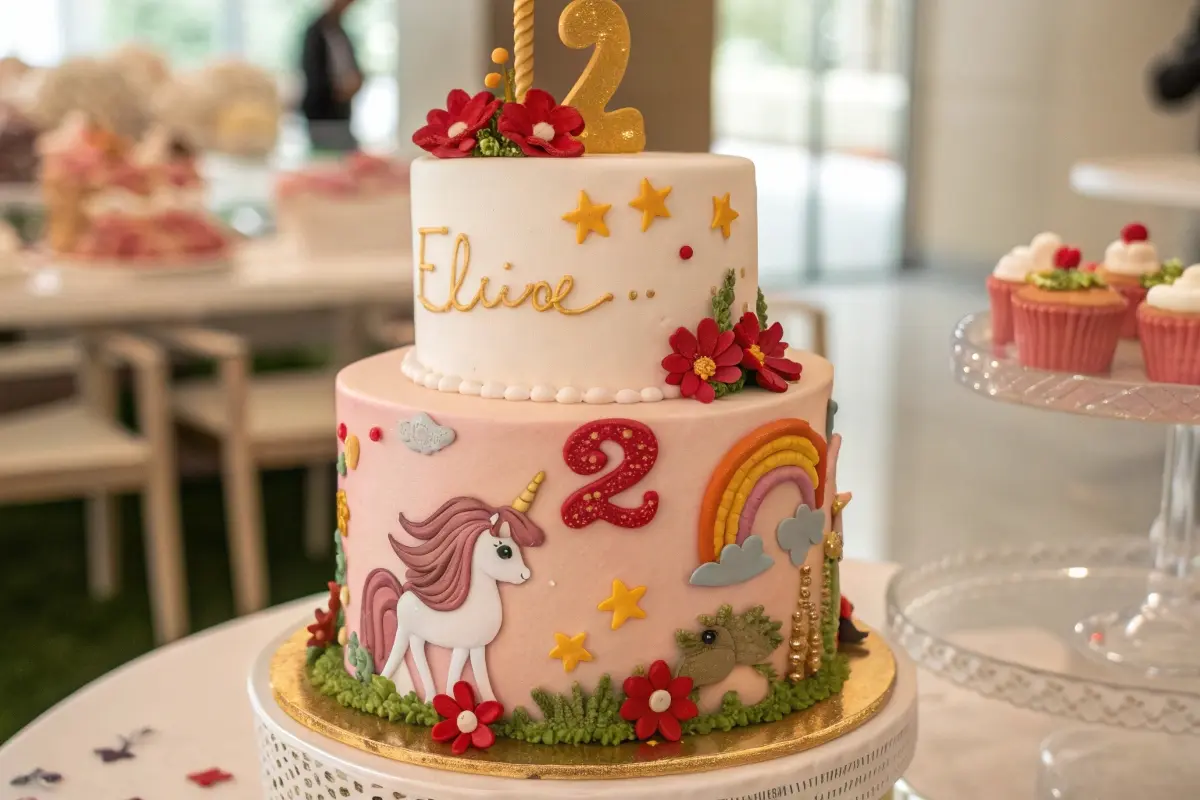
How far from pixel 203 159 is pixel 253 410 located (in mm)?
1423

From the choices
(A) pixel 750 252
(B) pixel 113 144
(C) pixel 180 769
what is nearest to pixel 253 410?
(B) pixel 113 144

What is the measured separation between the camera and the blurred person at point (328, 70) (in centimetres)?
588

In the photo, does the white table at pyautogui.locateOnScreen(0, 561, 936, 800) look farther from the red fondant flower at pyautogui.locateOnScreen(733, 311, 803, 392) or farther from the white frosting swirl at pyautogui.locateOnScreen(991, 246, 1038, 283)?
the red fondant flower at pyautogui.locateOnScreen(733, 311, 803, 392)

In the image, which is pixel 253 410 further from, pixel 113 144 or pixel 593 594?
pixel 593 594

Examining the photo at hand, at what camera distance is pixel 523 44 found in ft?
5.08

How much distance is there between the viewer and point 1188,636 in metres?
1.88

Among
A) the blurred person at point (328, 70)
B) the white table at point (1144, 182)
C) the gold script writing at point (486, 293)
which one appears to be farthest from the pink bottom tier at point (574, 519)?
the blurred person at point (328, 70)

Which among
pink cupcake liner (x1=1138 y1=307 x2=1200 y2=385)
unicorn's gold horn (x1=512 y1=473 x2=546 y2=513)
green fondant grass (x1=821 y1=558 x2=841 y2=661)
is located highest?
pink cupcake liner (x1=1138 y1=307 x2=1200 y2=385)

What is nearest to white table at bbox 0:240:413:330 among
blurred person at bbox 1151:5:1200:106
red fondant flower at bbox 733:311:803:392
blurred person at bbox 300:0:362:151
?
blurred person at bbox 300:0:362:151

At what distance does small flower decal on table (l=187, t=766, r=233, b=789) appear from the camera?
1692 millimetres

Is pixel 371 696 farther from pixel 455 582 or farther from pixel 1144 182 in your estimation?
pixel 1144 182

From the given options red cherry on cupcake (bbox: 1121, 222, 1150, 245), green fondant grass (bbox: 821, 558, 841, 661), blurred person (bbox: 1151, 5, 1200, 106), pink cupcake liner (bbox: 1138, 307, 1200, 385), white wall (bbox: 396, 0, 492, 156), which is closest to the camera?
green fondant grass (bbox: 821, 558, 841, 661)

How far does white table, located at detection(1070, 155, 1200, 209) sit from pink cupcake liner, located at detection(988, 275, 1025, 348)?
183 cm

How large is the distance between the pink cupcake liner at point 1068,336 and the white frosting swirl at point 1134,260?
222 mm
